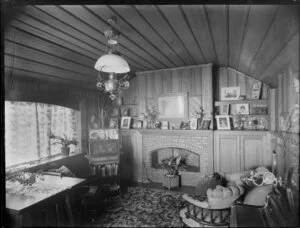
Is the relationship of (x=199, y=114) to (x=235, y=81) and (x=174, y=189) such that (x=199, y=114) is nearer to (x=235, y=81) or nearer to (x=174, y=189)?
(x=235, y=81)

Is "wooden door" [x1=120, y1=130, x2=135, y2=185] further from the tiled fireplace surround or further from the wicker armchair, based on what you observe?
the wicker armchair

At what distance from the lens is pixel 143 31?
1.93m

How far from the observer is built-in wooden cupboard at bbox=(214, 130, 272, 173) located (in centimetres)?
360

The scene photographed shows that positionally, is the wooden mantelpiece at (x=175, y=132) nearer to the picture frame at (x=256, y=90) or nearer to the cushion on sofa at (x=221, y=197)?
the picture frame at (x=256, y=90)

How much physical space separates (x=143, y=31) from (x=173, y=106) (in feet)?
8.42

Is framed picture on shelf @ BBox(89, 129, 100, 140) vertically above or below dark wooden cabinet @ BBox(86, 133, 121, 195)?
above

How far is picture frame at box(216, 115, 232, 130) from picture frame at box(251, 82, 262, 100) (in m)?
0.65

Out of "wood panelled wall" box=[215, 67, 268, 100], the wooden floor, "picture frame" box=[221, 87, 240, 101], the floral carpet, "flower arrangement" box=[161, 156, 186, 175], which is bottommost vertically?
the wooden floor

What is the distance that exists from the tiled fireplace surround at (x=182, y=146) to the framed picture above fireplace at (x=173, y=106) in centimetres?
37

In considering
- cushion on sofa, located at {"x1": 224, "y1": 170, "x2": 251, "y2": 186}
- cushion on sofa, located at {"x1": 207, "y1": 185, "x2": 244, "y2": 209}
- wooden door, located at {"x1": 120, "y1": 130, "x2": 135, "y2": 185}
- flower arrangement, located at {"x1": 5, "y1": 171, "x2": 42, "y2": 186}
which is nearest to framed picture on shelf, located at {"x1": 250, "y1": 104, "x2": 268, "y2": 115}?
cushion on sofa, located at {"x1": 224, "y1": 170, "x2": 251, "y2": 186}

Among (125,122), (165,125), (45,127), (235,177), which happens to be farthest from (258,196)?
(125,122)

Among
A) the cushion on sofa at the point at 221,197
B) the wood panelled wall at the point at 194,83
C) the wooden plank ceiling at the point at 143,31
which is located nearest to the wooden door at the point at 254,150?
the wood panelled wall at the point at 194,83

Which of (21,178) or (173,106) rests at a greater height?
(173,106)

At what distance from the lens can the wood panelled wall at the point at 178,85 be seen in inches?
159
